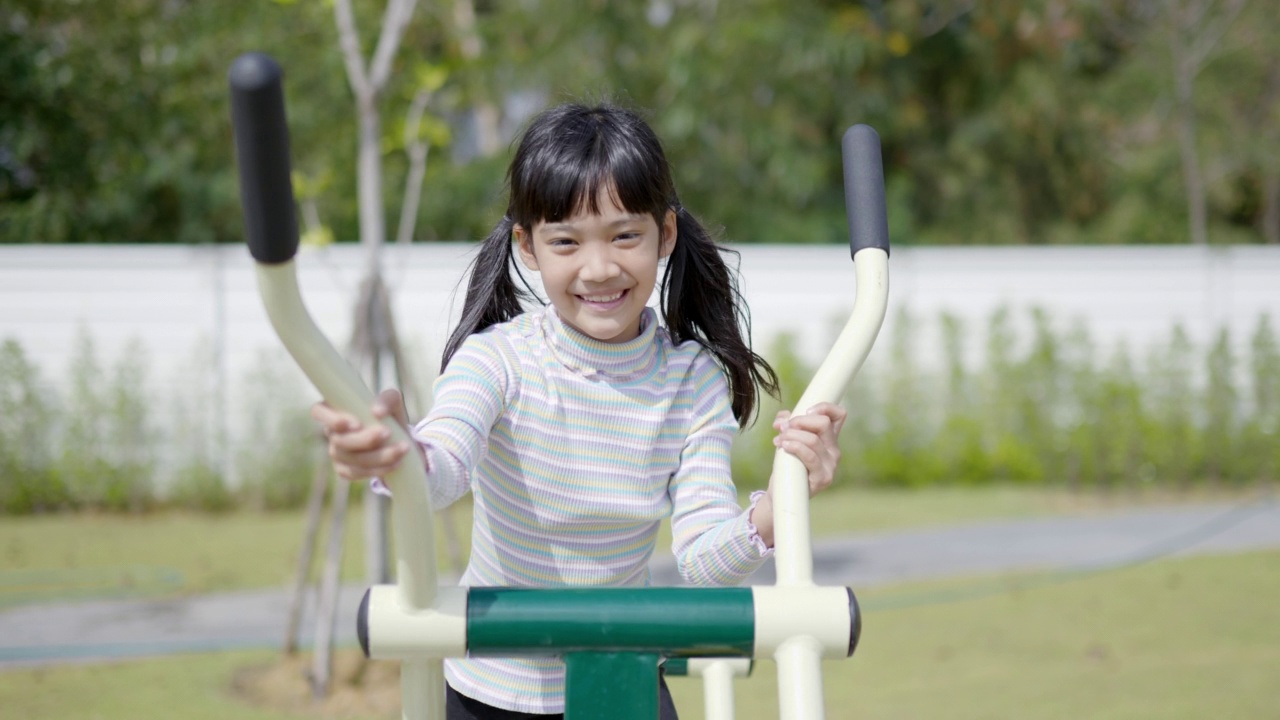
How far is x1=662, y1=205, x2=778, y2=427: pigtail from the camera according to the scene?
1.96 metres

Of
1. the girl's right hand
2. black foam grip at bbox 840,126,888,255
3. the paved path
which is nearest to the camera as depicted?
the girl's right hand

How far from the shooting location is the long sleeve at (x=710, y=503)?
66.2 inches

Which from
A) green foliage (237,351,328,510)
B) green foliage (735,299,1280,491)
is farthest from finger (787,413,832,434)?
green foliage (735,299,1280,491)

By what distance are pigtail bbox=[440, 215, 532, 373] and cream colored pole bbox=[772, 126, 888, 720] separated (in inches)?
21.3

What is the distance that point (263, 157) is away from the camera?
1.00 m

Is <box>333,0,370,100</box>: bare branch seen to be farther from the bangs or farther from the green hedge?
the green hedge

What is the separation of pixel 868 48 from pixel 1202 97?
3.82 metres

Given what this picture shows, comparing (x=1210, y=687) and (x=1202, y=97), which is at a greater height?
(x=1202, y=97)

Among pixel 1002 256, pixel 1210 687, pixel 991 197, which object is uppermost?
pixel 991 197

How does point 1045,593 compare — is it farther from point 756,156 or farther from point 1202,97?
point 1202,97

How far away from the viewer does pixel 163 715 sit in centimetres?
377

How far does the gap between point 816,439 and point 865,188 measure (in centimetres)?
34

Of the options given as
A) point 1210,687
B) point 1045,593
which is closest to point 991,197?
point 1045,593

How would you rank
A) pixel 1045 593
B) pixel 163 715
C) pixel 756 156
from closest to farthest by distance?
pixel 163 715 → pixel 1045 593 → pixel 756 156
